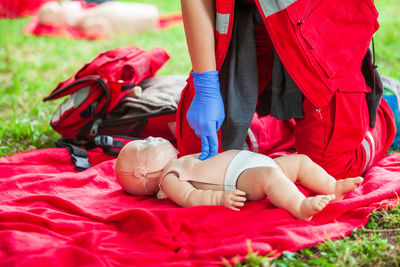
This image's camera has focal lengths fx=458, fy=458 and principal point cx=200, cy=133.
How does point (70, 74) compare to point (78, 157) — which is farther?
point (70, 74)

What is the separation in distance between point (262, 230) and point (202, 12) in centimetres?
93

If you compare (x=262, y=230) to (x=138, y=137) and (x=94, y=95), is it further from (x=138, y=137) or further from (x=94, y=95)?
(x=94, y=95)

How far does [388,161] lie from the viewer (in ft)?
7.78

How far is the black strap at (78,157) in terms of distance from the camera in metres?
2.56

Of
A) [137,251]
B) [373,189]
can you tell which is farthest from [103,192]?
[373,189]

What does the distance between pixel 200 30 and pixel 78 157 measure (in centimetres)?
115

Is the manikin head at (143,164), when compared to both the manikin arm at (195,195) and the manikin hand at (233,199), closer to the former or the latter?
the manikin arm at (195,195)

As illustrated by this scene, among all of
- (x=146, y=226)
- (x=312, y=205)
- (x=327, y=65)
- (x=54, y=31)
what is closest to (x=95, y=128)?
(x=146, y=226)

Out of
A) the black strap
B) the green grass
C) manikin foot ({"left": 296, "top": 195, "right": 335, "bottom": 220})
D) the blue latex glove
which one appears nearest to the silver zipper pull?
the black strap

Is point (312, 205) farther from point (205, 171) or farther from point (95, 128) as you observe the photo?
point (95, 128)

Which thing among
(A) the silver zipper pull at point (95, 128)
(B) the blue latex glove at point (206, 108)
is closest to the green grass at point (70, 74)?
(A) the silver zipper pull at point (95, 128)

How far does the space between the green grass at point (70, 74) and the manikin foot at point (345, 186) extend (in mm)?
133

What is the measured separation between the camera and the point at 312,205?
5.41 feet

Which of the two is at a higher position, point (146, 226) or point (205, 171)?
point (205, 171)
